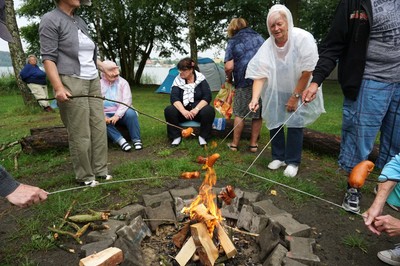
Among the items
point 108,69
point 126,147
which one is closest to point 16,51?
point 108,69

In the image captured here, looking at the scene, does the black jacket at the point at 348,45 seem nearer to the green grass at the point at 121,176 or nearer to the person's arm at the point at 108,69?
the green grass at the point at 121,176

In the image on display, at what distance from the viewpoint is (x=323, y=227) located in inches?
111

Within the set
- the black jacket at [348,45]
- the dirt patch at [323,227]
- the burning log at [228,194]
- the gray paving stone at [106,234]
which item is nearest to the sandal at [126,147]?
→ the dirt patch at [323,227]

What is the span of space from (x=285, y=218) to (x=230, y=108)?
2791 mm

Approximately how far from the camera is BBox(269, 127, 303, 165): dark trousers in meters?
3.84

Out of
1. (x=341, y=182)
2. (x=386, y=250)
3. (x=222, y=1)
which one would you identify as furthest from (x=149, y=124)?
(x=222, y=1)

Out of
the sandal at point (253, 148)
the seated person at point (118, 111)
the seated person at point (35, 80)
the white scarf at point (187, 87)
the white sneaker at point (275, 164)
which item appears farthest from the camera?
the seated person at point (35, 80)

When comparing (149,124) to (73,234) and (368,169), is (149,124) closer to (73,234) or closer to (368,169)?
(73,234)

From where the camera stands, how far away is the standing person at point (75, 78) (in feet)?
10.1

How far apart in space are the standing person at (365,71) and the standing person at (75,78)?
2320 mm

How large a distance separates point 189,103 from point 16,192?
366cm

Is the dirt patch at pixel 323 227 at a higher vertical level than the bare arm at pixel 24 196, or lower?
lower

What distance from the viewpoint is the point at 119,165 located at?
428cm

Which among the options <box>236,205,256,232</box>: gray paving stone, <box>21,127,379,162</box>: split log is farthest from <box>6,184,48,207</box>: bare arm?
<box>21,127,379,162</box>: split log
